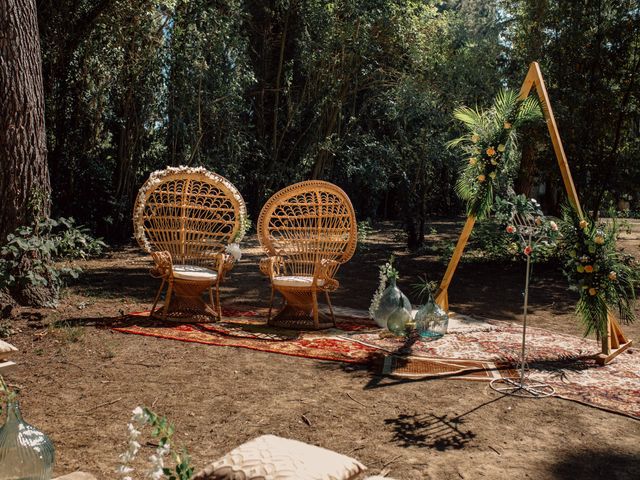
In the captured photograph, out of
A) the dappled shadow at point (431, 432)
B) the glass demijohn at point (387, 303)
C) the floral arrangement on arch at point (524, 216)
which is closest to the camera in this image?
the dappled shadow at point (431, 432)

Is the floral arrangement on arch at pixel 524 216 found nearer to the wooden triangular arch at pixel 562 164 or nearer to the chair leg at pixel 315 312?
the wooden triangular arch at pixel 562 164

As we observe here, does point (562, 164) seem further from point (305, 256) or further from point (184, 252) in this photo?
point (184, 252)

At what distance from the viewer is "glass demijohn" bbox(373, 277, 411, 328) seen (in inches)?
219

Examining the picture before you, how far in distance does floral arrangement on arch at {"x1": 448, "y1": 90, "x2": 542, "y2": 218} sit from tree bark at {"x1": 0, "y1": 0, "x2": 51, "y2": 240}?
3.46 m

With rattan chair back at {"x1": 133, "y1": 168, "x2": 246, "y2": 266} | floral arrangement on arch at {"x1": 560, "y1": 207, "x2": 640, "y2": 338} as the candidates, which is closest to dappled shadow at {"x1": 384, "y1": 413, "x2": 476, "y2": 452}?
floral arrangement on arch at {"x1": 560, "y1": 207, "x2": 640, "y2": 338}

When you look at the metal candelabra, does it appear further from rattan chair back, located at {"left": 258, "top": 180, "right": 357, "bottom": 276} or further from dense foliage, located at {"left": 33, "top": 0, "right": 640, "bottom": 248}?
dense foliage, located at {"left": 33, "top": 0, "right": 640, "bottom": 248}

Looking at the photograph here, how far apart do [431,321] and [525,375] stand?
96 cm

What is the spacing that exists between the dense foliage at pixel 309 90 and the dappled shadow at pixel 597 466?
7.03 metres

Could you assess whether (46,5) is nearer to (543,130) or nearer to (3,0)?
(3,0)

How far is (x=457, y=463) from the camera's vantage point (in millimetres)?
3047

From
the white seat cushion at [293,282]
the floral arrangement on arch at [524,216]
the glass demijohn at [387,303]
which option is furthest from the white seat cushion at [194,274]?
the floral arrangement on arch at [524,216]

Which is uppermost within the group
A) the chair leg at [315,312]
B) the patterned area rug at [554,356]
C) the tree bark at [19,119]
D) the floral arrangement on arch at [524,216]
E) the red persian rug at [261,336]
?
the tree bark at [19,119]

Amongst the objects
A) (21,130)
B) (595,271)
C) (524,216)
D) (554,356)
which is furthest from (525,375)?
(21,130)

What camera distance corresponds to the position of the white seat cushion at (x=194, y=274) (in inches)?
224
